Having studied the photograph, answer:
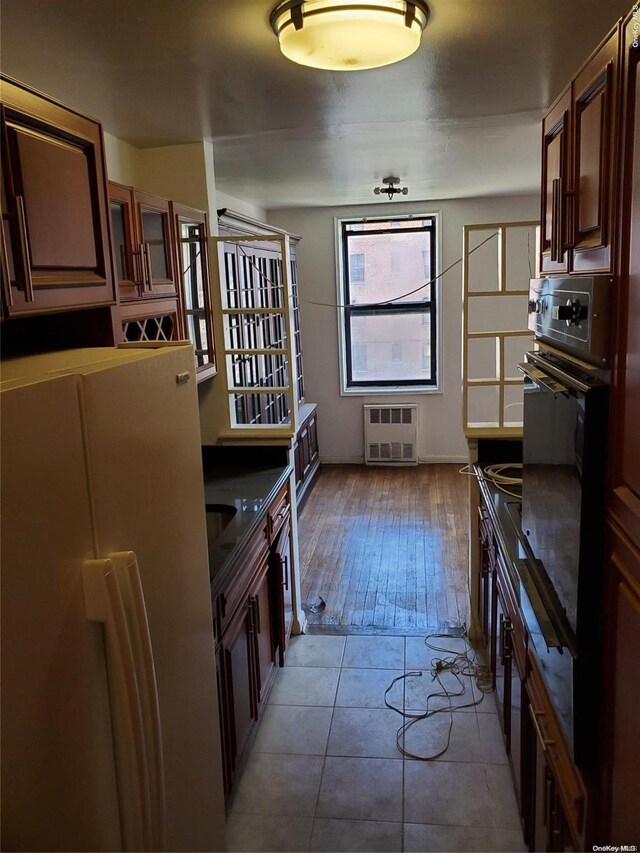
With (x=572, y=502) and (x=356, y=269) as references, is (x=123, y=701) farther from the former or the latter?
(x=356, y=269)

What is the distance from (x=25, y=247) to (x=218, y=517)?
62.5 inches

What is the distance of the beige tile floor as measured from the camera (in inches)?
82.8

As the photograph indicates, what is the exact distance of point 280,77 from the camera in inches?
81.9

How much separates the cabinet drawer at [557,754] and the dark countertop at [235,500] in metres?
0.94

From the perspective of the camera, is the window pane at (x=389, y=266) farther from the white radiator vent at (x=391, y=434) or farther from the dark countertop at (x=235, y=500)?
the dark countertop at (x=235, y=500)

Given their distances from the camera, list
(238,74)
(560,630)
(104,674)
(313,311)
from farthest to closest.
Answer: (313,311) → (238,74) → (560,630) → (104,674)

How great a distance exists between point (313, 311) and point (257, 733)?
446 cm

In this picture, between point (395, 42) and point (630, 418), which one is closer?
point (630, 418)

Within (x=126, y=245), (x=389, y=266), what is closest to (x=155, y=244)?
(x=126, y=245)

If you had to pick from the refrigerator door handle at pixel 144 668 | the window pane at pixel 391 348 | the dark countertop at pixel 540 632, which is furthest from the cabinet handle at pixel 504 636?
the window pane at pixel 391 348

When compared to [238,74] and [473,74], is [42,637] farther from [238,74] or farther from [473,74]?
[473,74]

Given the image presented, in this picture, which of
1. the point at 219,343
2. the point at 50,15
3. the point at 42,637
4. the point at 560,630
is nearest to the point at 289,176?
the point at 219,343

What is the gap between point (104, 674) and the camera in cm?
97

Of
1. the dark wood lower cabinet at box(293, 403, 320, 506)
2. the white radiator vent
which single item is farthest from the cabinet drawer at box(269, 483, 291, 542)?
the white radiator vent
